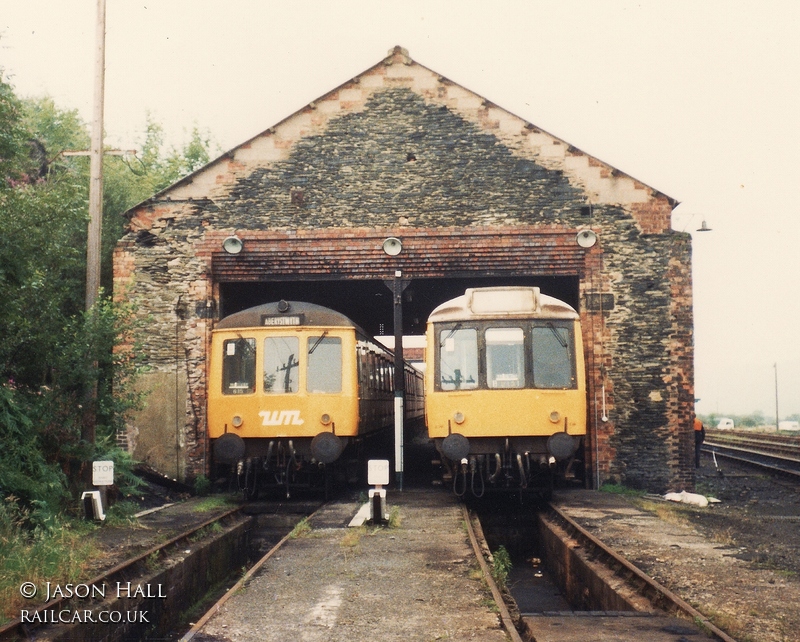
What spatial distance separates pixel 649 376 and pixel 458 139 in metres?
5.39

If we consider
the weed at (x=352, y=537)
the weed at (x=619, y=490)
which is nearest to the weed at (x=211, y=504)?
the weed at (x=352, y=537)

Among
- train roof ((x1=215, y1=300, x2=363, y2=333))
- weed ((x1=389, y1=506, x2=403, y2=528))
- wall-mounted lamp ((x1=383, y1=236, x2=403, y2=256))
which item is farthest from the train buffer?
wall-mounted lamp ((x1=383, y1=236, x2=403, y2=256))

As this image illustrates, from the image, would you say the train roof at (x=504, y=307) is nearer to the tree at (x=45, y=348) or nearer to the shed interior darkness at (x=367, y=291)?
the shed interior darkness at (x=367, y=291)

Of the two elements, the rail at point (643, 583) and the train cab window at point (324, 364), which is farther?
the train cab window at point (324, 364)

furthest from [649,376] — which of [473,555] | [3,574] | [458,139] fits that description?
[3,574]

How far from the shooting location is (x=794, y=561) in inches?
341

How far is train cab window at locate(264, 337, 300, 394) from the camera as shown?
44.1 feet

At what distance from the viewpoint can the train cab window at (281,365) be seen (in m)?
13.4

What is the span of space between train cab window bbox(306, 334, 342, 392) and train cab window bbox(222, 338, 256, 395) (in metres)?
0.88

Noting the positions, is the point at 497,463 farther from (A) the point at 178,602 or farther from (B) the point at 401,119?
(B) the point at 401,119

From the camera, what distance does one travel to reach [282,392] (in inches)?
527

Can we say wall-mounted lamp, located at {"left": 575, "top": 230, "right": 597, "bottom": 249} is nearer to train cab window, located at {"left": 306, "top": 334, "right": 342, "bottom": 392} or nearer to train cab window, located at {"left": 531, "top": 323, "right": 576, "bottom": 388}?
train cab window, located at {"left": 531, "top": 323, "right": 576, "bottom": 388}

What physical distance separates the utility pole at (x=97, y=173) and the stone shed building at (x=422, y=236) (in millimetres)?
3777

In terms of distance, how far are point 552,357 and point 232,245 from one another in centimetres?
647
